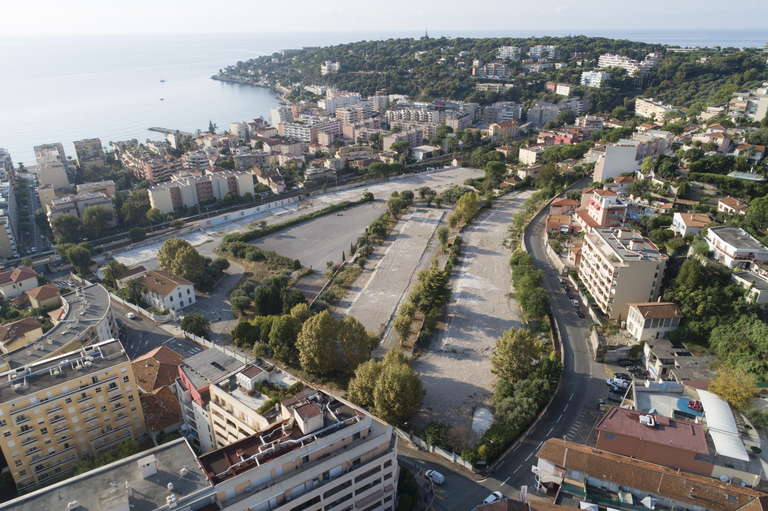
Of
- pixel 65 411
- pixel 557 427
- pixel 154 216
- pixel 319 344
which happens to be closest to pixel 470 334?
pixel 557 427

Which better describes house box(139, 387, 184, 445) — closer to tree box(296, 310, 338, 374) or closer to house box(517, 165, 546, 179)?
tree box(296, 310, 338, 374)

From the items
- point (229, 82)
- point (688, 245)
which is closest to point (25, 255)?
point (688, 245)

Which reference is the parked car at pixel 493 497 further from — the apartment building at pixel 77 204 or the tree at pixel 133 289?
the apartment building at pixel 77 204

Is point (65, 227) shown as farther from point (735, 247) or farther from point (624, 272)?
point (735, 247)

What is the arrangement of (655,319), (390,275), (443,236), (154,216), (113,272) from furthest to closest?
(154,216)
(443,236)
(390,275)
(113,272)
(655,319)

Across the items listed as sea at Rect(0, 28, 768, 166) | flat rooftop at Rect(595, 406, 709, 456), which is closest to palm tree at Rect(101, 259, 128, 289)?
flat rooftop at Rect(595, 406, 709, 456)

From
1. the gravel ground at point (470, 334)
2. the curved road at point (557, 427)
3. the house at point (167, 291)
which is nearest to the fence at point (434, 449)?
the curved road at point (557, 427)
